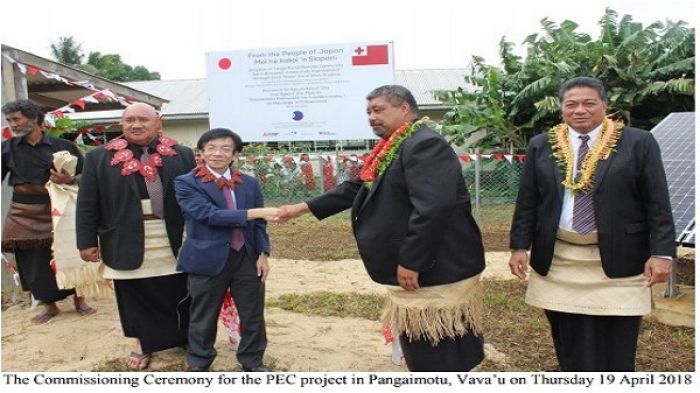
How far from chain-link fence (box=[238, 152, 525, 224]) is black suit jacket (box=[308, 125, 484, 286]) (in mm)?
7146

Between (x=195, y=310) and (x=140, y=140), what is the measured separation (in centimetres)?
113

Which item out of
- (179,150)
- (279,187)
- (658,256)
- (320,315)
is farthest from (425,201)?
(279,187)

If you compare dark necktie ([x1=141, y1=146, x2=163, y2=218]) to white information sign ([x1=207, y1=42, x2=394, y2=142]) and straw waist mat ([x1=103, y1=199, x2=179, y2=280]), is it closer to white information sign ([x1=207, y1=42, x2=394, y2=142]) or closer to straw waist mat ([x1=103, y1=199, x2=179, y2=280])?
straw waist mat ([x1=103, y1=199, x2=179, y2=280])

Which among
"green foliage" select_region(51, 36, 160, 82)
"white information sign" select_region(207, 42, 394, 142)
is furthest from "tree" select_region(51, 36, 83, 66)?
"white information sign" select_region(207, 42, 394, 142)

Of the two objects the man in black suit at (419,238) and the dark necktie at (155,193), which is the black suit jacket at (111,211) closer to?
the dark necktie at (155,193)

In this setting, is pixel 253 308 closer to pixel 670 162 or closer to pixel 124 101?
pixel 670 162

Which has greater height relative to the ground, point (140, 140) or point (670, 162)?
point (140, 140)

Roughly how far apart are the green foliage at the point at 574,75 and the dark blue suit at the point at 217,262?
8.70 m

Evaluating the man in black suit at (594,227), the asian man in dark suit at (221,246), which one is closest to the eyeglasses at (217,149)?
the asian man in dark suit at (221,246)

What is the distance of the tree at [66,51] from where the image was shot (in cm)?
4009

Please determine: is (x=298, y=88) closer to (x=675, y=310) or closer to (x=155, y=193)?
(x=155, y=193)

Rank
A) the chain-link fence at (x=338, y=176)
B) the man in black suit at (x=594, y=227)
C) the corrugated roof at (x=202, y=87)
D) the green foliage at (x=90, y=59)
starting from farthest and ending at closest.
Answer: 1. the green foliage at (x=90, y=59)
2. the corrugated roof at (x=202, y=87)
3. the chain-link fence at (x=338, y=176)
4. the man in black suit at (x=594, y=227)

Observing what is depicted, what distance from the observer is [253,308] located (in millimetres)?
3516

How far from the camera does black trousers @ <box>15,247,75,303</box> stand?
4.85 meters
